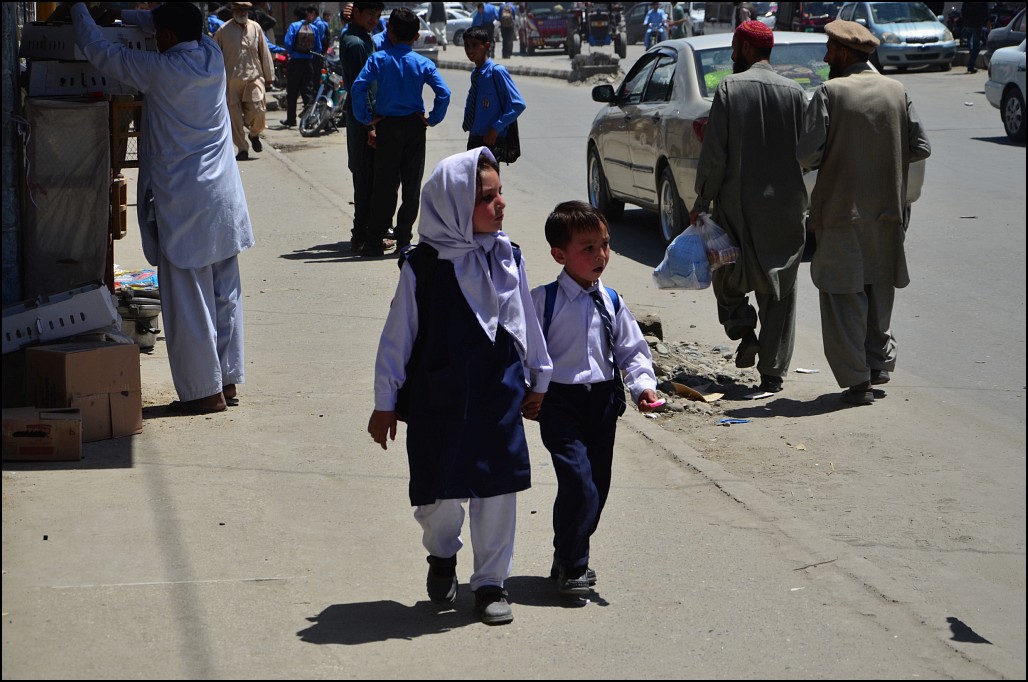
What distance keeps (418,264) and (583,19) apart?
1810 inches

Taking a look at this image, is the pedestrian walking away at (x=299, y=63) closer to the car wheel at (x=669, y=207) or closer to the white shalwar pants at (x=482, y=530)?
the car wheel at (x=669, y=207)

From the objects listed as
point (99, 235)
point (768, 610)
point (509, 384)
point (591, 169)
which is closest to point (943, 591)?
point (768, 610)

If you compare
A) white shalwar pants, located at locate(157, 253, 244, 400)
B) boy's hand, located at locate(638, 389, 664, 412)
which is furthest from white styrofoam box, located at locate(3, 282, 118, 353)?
boy's hand, located at locate(638, 389, 664, 412)

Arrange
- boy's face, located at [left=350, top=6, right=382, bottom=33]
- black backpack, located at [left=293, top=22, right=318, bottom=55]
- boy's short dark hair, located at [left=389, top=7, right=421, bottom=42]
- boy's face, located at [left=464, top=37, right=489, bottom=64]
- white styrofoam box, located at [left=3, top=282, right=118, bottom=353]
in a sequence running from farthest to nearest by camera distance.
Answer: black backpack, located at [left=293, top=22, right=318, bottom=55], boy's face, located at [left=350, top=6, right=382, bottom=33], boy's face, located at [left=464, top=37, right=489, bottom=64], boy's short dark hair, located at [left=389, top=7, right=421, bottom=42], white styrofoam box, located at [left=3, top=282, right=118, bottom=353]

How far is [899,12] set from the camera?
102 ft

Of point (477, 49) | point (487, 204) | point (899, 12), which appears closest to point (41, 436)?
point (487, 204)

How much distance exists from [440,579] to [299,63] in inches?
715

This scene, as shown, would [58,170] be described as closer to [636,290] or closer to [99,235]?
[99,235]

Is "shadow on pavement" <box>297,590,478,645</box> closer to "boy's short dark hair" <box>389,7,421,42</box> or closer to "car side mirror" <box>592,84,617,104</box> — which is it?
"boy's short dark hair" <box>389,7,421,42</box>

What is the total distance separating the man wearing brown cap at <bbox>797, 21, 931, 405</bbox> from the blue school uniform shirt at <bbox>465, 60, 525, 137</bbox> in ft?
13.9

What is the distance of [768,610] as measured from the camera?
4.40 meters

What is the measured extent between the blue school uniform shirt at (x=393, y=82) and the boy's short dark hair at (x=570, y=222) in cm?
636

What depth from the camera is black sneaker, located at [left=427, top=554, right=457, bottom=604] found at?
4344mm

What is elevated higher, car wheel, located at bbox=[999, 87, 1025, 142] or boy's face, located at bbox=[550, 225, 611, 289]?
boy's face, located at bbox=[550, 225, 611, 289]
